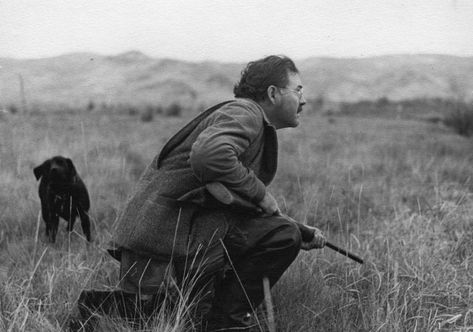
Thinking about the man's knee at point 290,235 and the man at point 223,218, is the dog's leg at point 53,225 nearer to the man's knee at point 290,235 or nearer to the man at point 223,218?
the man at point 223,218

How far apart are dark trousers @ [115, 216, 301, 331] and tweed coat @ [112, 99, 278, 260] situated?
0.07 meters

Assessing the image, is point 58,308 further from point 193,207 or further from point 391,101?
point 391,101

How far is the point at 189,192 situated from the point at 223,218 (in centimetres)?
20

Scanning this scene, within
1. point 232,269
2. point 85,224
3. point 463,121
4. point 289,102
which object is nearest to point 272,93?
point 289,102

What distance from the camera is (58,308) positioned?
2.47 metres

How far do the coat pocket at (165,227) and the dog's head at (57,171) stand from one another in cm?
205

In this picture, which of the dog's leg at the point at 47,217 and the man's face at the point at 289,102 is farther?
the dog's leg at the point at 47,217

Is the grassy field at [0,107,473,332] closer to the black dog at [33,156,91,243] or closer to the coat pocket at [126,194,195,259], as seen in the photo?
the black dog at [33,156,91,243]

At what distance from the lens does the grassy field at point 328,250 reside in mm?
2473

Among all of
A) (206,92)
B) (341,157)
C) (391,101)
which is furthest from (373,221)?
(206,92)

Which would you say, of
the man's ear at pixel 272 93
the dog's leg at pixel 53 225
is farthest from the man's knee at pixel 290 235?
the dog's leg at pixel 53 225

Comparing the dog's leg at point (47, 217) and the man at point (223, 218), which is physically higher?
the man at point (223, 218)

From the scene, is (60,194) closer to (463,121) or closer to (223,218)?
(223,218)

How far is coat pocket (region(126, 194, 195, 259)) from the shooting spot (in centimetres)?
221
